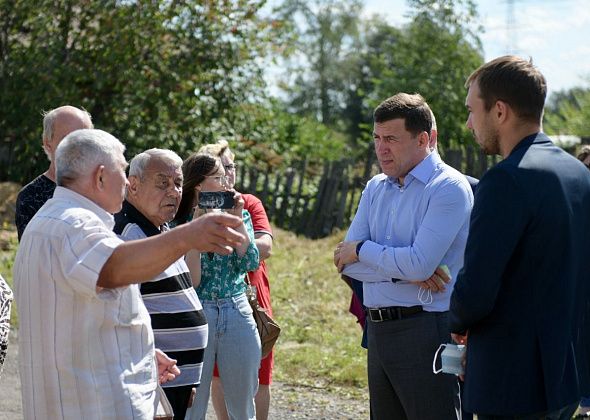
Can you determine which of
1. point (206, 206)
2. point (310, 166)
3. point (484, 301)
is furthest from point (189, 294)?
point (310, 166)

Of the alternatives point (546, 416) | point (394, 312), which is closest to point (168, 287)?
point (394, 312)

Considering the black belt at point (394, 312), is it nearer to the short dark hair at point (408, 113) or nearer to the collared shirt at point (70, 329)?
the short dark hair at point (408, 113)

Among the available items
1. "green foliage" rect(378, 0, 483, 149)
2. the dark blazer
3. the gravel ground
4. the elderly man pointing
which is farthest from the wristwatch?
"green foliage" rect(378, 0, 483, 149)

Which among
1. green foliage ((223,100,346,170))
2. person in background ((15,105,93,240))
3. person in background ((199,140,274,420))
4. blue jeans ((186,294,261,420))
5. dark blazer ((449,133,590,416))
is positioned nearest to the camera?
dark blazer ((449,133,590,416))

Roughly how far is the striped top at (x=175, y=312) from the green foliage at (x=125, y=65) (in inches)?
471

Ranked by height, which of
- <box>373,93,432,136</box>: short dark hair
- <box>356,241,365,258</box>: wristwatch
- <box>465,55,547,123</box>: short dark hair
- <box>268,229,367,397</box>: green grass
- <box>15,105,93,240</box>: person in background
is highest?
<box>465,55,547,123</box>: short dark hair

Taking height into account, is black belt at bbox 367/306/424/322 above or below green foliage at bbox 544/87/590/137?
below

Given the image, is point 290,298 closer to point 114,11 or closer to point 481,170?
point 481,170

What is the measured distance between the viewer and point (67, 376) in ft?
11.0

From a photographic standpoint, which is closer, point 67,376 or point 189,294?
point 67,376

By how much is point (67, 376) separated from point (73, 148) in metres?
0.81

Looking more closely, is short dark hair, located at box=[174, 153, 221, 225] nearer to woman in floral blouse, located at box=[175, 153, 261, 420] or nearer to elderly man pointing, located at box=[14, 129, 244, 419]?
woman in floral blouse, located at box=[175, 153, 261, 420]

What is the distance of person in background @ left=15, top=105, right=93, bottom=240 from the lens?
5008mm

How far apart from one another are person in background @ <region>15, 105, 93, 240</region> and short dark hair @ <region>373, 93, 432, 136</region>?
68.1 inches
